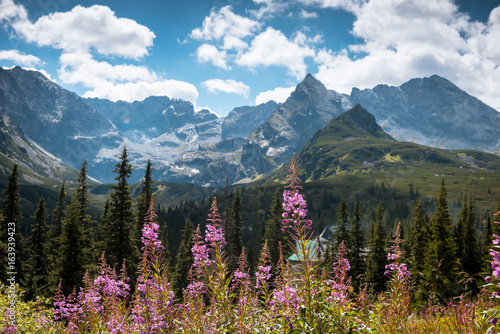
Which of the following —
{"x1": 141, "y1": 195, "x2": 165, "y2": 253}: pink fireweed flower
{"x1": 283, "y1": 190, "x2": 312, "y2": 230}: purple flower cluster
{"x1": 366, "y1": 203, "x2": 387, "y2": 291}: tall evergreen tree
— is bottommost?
{"x1": 366, "y1": 203, "x2": 387, "y2": 291}: tall evergreen tree

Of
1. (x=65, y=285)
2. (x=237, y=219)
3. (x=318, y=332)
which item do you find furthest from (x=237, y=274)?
(x=237, y=219)

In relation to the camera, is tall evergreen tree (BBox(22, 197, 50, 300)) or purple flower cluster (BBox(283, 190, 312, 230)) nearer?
purple flower cluster (BBox(283, 190, 312, 230))

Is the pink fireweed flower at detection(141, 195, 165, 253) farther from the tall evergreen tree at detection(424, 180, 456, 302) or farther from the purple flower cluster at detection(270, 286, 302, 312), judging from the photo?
the tall evergreen tree at detection(424, 180, 456, 302)

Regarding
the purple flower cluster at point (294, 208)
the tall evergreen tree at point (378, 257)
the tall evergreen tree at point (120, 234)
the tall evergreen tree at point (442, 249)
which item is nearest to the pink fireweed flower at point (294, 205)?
the purple flower cluster at point (294, 208)

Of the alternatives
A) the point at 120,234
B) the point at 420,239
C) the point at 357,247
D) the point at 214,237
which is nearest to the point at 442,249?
the point at 420,239

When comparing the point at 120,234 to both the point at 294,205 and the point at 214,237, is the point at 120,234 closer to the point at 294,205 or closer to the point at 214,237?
the point at 214,237

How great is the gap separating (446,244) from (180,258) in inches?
2012

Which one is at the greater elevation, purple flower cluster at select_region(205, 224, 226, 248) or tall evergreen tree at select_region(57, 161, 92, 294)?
purple flower cluster at select_region(205, 224, 226, 248)

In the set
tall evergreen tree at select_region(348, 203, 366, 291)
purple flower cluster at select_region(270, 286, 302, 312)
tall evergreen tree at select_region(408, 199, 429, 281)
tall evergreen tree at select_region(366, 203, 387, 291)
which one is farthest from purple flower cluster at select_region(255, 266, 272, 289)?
tall evergreen tree at select_region(366, 203, 387, 291)

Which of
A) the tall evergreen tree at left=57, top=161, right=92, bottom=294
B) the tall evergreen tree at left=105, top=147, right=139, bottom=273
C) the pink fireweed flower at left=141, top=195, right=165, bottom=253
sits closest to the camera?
the pink fireweed flower at left=141, top=195, right=165, bottom=253

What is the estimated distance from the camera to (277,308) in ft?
18.2

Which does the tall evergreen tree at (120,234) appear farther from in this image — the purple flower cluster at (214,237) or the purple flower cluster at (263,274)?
the purple flower cluster at (214,237)

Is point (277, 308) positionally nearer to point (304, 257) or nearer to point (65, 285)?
point (304, 257)

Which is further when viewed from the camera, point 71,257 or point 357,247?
point 357,247
